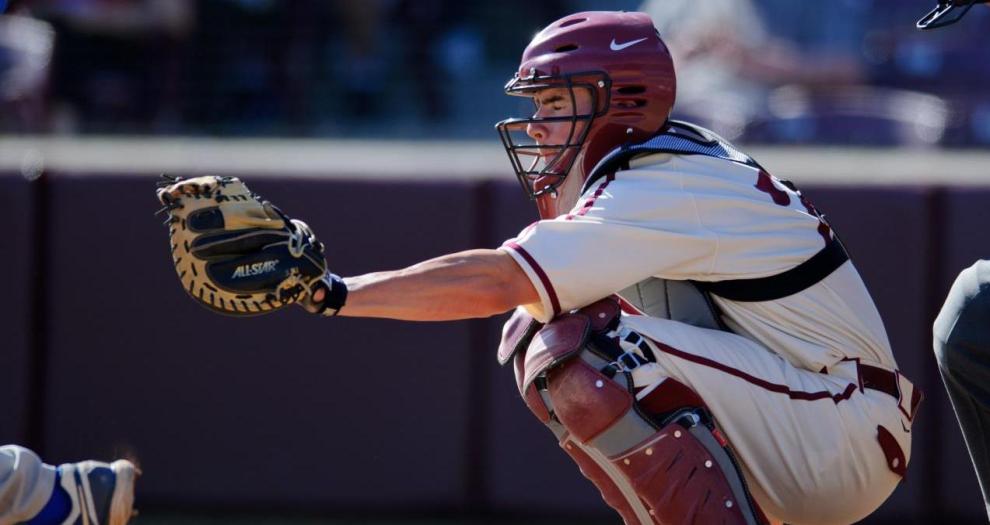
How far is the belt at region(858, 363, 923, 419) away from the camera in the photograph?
3.29 metres

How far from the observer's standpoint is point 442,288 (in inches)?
119

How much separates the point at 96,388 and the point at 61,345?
18 centimetres

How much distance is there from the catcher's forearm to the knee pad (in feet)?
0.57

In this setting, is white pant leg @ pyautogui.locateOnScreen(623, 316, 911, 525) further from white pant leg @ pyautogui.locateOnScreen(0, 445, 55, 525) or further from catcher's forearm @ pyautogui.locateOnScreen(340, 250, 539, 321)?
white pant leg @ pyautogui.locateOnScreen(0, 445, 55, 525)

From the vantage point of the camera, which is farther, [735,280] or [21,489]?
[735,280]

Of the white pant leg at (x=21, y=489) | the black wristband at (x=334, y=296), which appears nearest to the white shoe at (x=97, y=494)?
the white pant leg at (x=21, y=489)

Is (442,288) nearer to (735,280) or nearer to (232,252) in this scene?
(232,252)

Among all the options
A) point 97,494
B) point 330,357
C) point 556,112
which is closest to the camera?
Result: point 97,494

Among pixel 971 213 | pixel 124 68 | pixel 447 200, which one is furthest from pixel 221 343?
pixel 124 68

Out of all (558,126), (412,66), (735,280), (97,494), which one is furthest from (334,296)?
(412,66)

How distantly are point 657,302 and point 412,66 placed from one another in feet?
18.1

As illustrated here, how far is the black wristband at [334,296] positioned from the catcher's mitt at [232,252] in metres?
0.03

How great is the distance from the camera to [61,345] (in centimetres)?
475

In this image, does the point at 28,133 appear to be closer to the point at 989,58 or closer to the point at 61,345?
the point at 61,345
